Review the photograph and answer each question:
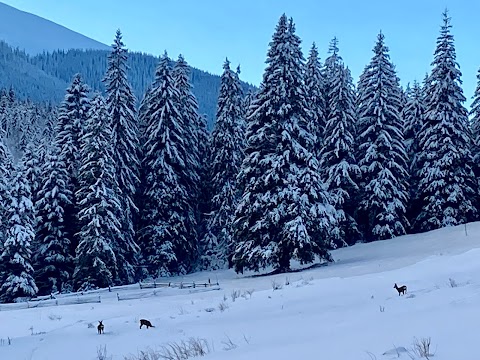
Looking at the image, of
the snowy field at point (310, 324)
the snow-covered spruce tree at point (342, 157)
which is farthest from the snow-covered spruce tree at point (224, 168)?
the snowy field at point (310, 324)

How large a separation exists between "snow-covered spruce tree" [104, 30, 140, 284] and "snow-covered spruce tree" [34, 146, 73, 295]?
3.82 m

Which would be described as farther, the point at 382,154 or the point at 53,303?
the point at 382,154

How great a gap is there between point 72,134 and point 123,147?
4.32 meters

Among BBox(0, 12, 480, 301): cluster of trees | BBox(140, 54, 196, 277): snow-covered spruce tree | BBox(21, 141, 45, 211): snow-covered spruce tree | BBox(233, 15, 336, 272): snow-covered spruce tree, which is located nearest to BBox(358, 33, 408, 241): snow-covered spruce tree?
BBox(0, 12, 480, 301): cluster of trees

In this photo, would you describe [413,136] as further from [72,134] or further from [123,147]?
[72,134]

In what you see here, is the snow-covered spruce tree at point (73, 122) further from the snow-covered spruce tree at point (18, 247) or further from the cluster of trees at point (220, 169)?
the snow-covered spruce tree at point (18, 247)

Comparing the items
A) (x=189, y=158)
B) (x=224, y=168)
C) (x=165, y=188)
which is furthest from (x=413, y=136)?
(x=165, y=188)

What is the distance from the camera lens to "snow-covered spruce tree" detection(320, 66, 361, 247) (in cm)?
3597

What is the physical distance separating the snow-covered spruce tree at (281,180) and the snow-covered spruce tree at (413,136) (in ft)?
49.5

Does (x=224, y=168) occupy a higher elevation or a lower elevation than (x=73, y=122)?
lower

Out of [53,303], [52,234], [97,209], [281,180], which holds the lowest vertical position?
[53,303]

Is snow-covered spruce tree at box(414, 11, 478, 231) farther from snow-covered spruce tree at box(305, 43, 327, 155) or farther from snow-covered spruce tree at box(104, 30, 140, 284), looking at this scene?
snow-covered spruce tree at box(104, 30, 140, 284)

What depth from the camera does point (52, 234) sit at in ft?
111

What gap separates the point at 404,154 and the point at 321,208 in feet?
45.8
